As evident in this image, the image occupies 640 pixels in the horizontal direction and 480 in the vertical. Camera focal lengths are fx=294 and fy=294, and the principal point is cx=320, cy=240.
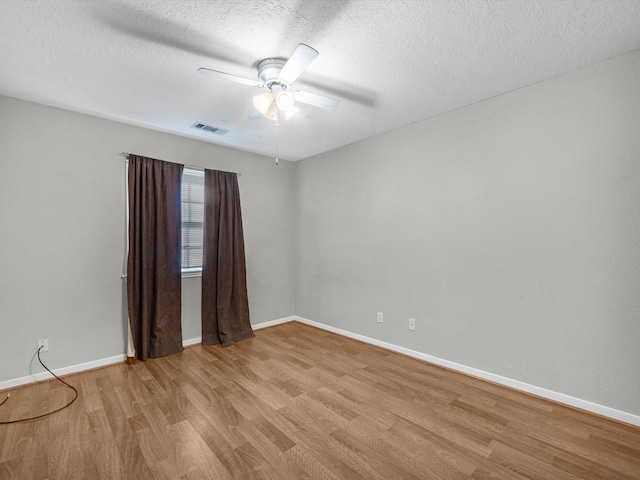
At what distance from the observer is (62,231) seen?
9.31ft

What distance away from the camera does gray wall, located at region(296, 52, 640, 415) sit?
2078mm

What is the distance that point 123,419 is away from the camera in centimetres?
210

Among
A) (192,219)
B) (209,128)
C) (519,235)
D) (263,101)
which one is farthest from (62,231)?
(519,235)

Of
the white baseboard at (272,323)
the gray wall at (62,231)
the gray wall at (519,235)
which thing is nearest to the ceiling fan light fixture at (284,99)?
the gray wall at (519,235)

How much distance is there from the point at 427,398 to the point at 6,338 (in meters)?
3.63

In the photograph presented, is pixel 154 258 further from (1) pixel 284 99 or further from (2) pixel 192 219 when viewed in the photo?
(1) pixel 284 99

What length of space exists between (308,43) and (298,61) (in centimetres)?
34

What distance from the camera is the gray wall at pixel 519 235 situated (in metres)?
2.08

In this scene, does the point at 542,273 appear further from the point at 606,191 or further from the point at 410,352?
the point at 410,352

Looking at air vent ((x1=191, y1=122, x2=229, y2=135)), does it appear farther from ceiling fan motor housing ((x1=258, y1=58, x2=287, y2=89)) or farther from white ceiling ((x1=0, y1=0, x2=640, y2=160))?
ceiling fan motor housing ((x1=258, y1=58, x2=287, y2=89))

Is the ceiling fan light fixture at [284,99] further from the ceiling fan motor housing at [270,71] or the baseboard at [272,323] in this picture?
the baseboard at [272,323]

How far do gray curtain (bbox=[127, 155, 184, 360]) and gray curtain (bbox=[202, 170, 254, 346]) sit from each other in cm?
35

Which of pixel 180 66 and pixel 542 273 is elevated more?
pixel 180 66

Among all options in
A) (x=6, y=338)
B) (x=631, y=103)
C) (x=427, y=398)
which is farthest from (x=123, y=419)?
(x=631, y=103)
